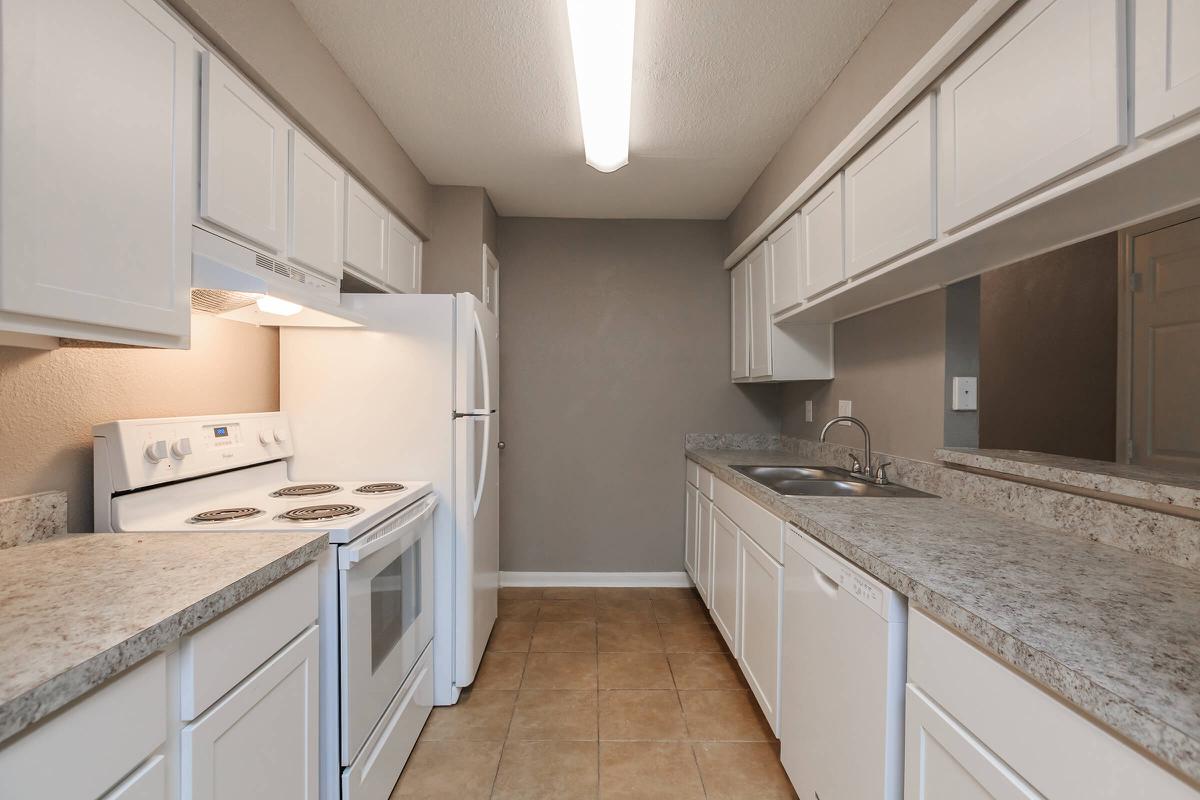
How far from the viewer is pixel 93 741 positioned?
2.41 ft

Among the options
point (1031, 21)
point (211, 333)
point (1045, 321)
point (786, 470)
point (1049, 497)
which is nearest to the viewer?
point (1031, 21)

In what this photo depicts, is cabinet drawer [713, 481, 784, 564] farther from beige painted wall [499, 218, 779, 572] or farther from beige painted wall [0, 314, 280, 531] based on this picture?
beige painted wall [0, 314, 280, 531]

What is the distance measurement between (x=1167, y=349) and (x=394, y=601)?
7.08 feet

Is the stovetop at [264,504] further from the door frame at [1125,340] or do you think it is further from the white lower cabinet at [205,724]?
the door frame at [1125,340]

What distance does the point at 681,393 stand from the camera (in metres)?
3.71

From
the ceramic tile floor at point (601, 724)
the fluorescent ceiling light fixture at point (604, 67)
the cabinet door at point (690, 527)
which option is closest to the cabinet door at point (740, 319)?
the cabinet door at point (690, 527)

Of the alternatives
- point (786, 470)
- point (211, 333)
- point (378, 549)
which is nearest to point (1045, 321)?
point (786, 470)

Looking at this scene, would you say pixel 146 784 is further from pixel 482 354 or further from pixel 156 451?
pixel 482 354

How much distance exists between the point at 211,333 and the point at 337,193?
2.21ft

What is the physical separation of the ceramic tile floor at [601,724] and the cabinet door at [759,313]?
149 centimetres

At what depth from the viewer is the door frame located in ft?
4.17

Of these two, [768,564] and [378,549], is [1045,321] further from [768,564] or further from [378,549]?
[378,549]

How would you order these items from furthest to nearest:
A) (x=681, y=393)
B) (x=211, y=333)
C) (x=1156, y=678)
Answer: (x=681, y=393)
(x=211, y=333)
(x=1156, y=678)

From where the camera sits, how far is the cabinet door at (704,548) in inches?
116
